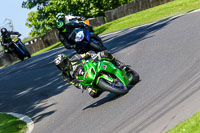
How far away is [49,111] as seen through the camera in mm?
12219

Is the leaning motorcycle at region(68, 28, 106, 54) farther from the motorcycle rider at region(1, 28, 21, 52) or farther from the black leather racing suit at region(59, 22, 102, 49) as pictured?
the motorcycle rider at region(1, 28, 21, 52)

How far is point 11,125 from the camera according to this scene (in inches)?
449

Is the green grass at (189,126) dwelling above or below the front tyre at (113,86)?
above

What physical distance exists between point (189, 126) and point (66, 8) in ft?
173

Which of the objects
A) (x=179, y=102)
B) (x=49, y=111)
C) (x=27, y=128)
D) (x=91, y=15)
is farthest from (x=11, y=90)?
(x=91, y=15)

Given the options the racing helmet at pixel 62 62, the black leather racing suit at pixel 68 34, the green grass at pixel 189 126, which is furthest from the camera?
the black leather racing suit at pixel 68 34

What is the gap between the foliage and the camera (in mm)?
56938

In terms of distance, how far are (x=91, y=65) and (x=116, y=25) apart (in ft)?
76.4

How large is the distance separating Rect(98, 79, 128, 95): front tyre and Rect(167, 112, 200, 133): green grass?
11.3ft

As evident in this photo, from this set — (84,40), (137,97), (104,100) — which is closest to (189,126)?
(137,97)

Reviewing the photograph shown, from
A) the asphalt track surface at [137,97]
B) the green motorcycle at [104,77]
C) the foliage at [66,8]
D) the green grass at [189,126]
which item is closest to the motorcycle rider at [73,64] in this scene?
the green motorcycle at [104,77]

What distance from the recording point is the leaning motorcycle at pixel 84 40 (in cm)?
1209

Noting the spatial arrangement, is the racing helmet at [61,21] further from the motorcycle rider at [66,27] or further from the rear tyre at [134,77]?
the rear tyre at [134,77]

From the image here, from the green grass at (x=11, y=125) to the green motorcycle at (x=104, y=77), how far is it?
7.71ft
